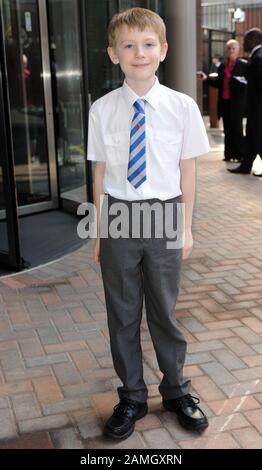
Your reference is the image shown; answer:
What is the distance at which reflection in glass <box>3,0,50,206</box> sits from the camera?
610cm

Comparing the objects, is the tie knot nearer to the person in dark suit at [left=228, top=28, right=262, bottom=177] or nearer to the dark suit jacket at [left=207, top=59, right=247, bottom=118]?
the person in dark suit at [left=228, top=28, right=262, bottom=177]

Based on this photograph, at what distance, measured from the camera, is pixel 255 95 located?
787 centimetres

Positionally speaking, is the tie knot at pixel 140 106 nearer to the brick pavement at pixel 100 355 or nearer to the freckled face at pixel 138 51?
the freckled face at pixel 138 51

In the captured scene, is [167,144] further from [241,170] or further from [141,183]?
[241,170]

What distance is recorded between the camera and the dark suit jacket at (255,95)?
7668 millimetres

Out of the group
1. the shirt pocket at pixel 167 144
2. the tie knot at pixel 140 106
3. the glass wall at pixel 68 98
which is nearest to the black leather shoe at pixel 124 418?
the shirt pocket at pixel 167 144

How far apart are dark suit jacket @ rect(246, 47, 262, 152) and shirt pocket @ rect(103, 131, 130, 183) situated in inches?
231

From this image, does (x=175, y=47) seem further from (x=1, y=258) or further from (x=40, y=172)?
(x=40, y=172)

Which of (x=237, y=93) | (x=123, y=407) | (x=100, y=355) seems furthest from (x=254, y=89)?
(x=123, y=407)

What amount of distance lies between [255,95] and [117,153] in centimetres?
603

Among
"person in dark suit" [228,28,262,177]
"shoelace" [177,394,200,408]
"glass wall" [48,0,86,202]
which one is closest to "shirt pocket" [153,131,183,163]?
"shoelace" [177,394,200,408]

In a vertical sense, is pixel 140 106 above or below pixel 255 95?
above

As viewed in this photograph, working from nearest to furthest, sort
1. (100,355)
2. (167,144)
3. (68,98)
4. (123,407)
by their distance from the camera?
(167,144), (123,407), (100,355), (68,98)
